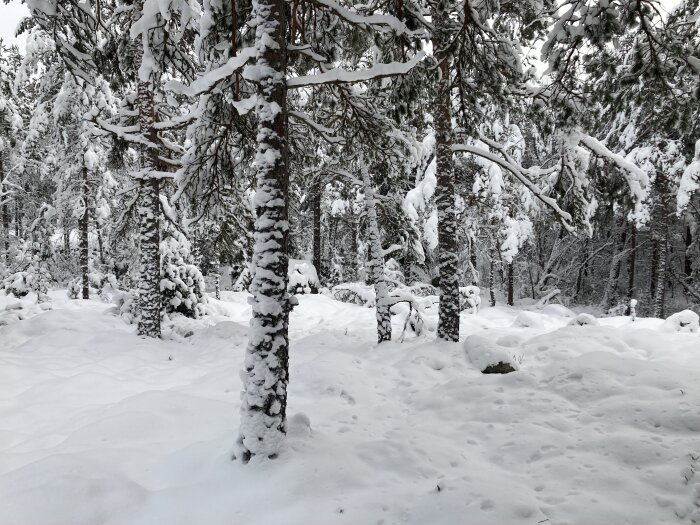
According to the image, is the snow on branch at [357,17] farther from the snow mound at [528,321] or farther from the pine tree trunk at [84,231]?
the pine tree trunk at [84,231]

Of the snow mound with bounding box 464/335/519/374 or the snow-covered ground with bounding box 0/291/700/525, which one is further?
the snow mound with bounding box 464/335/519/374

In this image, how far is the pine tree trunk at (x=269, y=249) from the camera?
12.6 ft

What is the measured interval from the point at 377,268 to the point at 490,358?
3.35 m

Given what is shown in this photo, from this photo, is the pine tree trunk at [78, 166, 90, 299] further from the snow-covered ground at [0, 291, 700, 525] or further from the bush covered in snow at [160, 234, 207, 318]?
the snow-covered ground at [0, 291, 700, 525]

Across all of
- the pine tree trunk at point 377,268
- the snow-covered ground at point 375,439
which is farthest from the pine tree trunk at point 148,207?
the pine tree trunk at point 377,268

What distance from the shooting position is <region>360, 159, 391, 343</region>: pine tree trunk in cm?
923

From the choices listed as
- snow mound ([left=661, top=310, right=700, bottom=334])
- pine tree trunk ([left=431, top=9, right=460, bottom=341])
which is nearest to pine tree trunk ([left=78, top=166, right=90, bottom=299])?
pine tree trunk ([left=431, top=9, right=460, bottom=341])

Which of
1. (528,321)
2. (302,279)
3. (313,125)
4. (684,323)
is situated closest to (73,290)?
(302,279)

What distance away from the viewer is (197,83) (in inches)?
154

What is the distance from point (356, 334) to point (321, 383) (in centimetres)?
505

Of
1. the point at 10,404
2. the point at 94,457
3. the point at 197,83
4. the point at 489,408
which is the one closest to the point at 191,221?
the point at 10,404

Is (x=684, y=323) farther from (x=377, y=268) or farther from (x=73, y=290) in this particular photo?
(x=73, y=290)

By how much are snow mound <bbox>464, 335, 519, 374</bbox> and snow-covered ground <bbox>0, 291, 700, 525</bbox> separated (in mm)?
222

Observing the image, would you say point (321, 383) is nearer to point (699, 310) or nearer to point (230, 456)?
point (230, 456)
